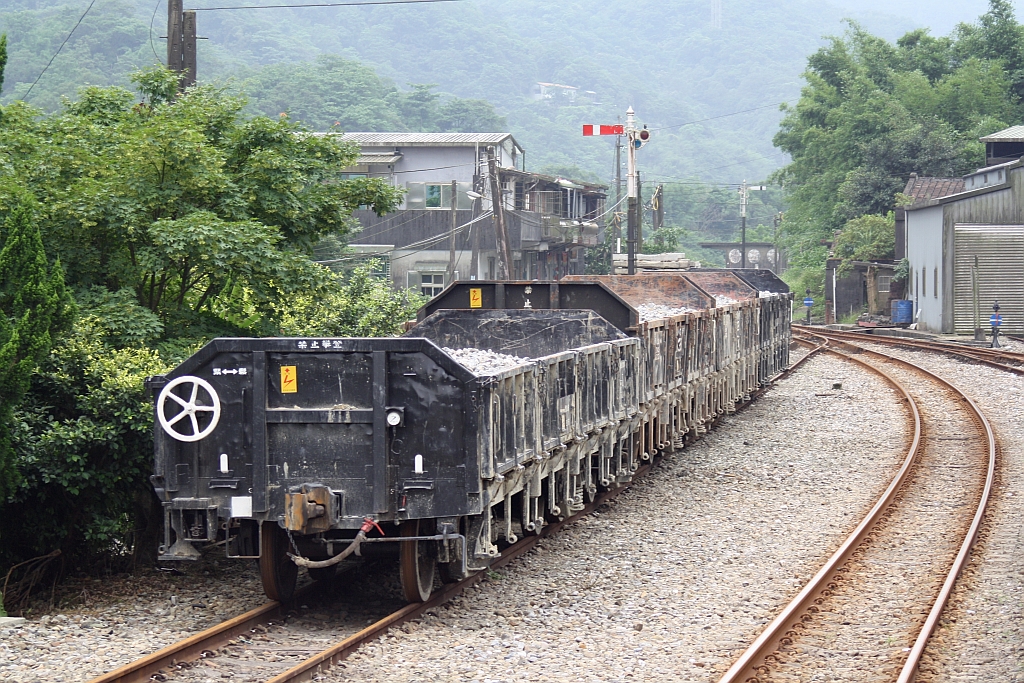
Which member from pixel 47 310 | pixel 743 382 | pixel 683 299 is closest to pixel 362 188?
pixel 47 310

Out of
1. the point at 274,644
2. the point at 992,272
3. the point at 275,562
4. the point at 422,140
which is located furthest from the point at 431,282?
the point at 274,644

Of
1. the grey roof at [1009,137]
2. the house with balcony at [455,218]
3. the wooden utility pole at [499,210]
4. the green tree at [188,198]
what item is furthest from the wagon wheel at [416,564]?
the grey roof at [1009,137]

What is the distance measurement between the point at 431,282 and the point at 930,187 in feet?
82.7

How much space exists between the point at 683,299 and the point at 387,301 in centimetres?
594

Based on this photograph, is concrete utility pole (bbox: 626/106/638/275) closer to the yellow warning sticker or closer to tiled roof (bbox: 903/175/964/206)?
the yellow warning sticker

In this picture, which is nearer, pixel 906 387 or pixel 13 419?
pixel 13 419

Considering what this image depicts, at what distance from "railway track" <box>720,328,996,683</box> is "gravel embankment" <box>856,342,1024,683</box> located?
0.13 meters

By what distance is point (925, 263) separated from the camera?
133ft

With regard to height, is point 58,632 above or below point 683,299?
below

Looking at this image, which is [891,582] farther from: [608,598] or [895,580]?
[608,598]

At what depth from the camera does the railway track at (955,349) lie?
28.1m

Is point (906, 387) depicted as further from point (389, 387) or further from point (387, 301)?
point (389, 387)

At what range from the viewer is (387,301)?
57.7 feet

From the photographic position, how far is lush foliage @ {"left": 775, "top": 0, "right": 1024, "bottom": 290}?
5825cm
